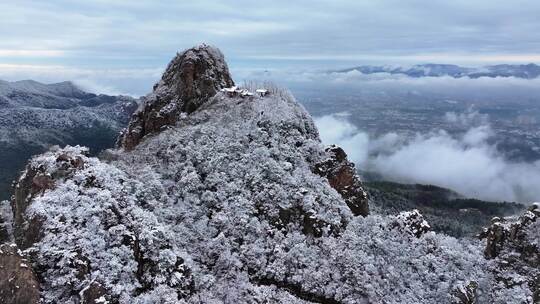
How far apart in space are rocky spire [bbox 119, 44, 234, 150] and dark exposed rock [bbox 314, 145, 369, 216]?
16756 mm

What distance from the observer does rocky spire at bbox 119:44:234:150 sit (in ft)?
163

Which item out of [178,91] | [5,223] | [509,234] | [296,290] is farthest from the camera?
[178,91]

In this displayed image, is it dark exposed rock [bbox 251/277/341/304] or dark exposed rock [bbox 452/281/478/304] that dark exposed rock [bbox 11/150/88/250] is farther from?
dark exposed rock [bbox 452/281/478/304]

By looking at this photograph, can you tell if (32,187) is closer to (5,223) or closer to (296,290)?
(5,223)

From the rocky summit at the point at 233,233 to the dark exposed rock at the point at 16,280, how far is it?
0.21ft

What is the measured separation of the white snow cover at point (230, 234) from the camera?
29.8 m

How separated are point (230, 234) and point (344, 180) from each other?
529 inches

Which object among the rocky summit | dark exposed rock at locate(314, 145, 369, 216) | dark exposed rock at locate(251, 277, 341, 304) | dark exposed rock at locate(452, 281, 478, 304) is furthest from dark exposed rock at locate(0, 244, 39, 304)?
dark exposed rock at locate(452, 281, 478, 304)

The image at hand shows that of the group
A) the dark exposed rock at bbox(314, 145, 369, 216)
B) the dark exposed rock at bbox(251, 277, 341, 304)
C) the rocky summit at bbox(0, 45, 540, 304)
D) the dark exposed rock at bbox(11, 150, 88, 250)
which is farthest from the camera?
the dark exposed rock at bbox(314, 145, 369, 216)

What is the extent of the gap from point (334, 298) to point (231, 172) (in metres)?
14.3

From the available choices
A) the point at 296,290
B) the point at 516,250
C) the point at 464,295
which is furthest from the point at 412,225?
the point at 296,290

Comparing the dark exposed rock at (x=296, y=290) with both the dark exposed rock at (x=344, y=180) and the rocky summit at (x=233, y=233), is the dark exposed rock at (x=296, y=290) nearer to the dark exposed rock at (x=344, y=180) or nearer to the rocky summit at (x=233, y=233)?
the rocky summit at (x=233, y=233)

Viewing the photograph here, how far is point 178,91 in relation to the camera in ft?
169

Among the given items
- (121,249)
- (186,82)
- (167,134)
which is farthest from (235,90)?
(121,249)
